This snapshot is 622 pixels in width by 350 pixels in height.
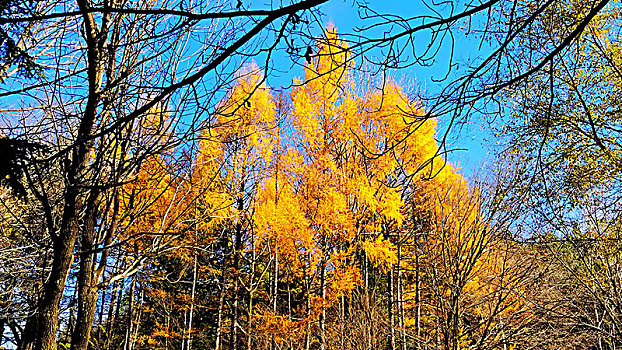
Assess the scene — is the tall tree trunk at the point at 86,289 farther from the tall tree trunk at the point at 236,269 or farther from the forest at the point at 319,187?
the tall tree trunk at the point at 236,269

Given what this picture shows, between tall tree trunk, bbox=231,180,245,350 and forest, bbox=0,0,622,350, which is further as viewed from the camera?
tall tree trunk, bbox=231,180,245,350

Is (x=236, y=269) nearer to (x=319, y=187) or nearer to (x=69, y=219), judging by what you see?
(x=319, y=187)

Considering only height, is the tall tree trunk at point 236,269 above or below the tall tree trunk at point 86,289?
above

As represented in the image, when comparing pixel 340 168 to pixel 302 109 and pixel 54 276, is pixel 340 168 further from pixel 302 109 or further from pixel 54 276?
pixel 54 276

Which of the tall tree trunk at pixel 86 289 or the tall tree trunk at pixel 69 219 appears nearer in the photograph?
the tall tree trunk at pixel 69 219

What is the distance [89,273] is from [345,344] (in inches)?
226

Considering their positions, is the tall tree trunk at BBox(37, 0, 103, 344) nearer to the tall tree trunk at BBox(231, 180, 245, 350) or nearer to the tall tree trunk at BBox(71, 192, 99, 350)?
the tall tree trunk at BBox(71, 192, 99, 350)

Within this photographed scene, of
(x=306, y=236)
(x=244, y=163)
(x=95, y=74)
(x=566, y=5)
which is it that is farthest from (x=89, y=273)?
(x=244, y=163)

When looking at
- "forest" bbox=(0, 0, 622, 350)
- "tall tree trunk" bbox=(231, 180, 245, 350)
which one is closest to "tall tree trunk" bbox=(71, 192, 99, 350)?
"forest" bbox=(0, 0, 622, 350)

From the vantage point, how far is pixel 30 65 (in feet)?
11.3

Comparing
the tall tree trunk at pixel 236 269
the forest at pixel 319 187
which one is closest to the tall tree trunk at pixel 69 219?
the forest at pixel 319 187

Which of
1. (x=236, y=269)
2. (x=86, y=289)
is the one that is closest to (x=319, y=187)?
(x=236, y=269)

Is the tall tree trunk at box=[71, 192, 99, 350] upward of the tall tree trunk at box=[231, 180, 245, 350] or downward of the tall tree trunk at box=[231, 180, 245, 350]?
downward

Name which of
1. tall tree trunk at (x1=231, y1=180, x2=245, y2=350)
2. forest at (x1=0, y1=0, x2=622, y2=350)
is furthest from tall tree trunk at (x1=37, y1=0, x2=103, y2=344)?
tall tree trunk at (x1=231, y1=180, x2=245, y2=350)
